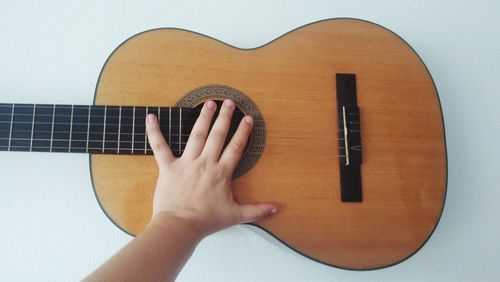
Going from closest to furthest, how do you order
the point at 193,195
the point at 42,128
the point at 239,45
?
the point at 193,195, the point at 42,128, the point at 239,45

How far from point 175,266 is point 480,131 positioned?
1.04 m

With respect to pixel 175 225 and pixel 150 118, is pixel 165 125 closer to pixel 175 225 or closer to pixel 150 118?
pixel 150 118

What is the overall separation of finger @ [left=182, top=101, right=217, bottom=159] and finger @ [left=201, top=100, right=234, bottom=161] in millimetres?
14

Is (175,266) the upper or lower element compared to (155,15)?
lower

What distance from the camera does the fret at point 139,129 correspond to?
2.68 ft

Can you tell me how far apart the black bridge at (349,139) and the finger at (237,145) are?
26 centimetres

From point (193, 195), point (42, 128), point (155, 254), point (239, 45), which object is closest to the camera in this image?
point (155, 254)

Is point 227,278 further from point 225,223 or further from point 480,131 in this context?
point 480,131

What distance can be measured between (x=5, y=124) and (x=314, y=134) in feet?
2.61

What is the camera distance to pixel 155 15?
104 cm

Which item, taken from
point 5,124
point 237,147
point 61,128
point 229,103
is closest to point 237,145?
point 237,147

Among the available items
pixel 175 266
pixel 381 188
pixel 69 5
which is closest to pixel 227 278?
pixel 175 266

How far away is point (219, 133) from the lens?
0.79m

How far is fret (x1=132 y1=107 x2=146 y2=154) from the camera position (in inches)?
32.2
